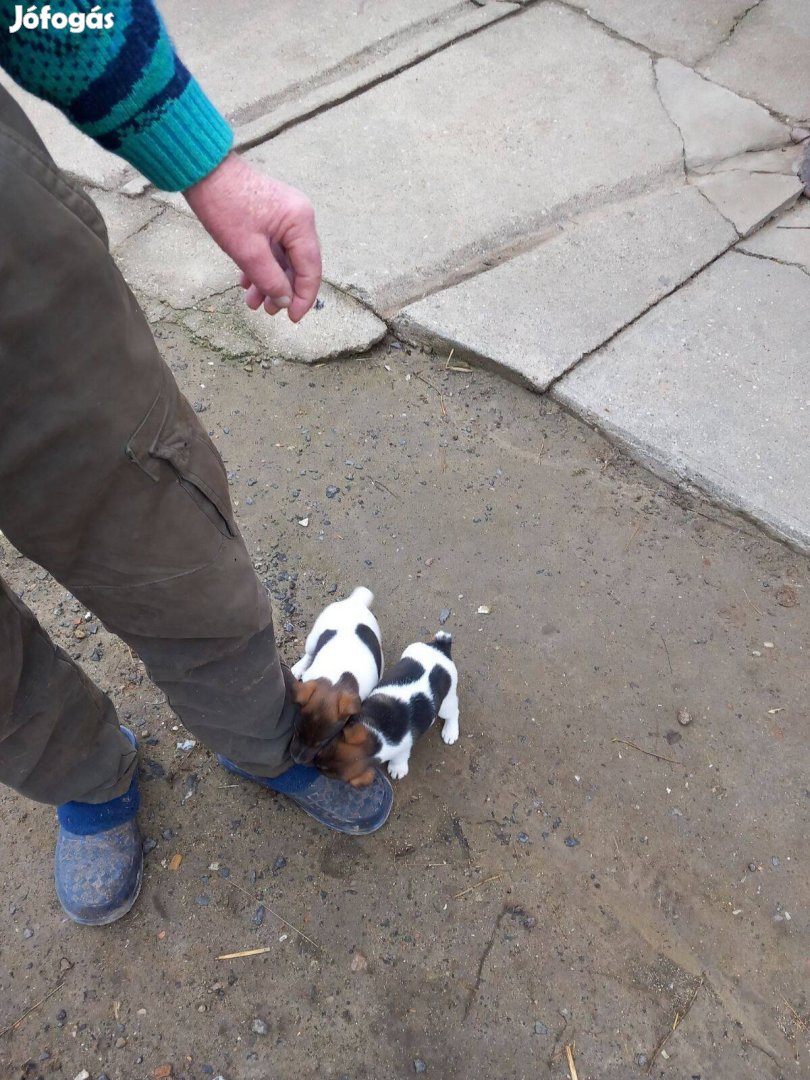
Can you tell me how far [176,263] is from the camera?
340 cm

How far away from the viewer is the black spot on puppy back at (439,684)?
217 centimetres

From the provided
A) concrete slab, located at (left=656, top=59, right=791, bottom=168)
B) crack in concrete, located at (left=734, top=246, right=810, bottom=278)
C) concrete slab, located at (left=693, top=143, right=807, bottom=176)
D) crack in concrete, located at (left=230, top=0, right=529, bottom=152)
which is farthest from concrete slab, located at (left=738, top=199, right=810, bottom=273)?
crack in concrete, located at (left=230, top=0, right=529, bottom=152)

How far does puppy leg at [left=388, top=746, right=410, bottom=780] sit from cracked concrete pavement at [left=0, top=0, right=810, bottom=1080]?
89 mm

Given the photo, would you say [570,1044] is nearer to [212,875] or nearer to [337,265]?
[212,875]

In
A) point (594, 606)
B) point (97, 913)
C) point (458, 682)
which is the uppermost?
point (97, 913)

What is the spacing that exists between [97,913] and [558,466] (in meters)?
1.95

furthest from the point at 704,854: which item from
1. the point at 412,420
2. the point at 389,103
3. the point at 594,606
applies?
the point at 389,103

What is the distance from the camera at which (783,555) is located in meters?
2.58

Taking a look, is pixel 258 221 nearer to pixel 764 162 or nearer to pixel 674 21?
pixel 764 162

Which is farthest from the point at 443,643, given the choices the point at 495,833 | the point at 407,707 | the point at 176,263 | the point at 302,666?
the point at 176,263

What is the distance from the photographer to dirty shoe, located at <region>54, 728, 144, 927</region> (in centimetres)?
194

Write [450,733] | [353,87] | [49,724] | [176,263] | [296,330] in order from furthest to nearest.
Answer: [353,87]
[176,263]
[296,330]
[450,733]
[49,724]

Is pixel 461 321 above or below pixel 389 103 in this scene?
below

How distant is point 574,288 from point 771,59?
6.84ft
